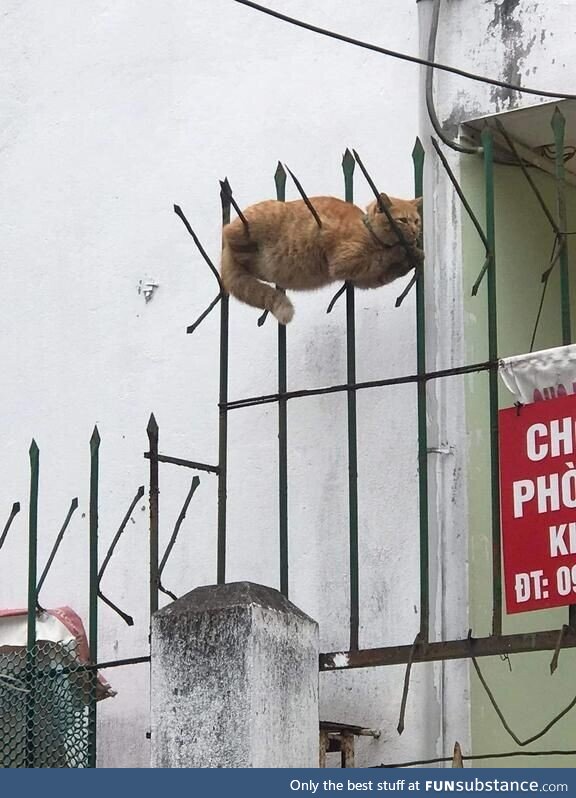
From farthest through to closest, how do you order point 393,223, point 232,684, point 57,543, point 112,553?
point 112,553 < point 57,543 < point 393,223 < point 232,684

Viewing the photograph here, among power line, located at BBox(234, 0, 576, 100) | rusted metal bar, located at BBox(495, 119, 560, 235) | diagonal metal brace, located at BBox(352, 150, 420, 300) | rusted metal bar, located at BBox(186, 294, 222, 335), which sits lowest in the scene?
rusted metal bar, located at BBox(186, 294, 222, 335)

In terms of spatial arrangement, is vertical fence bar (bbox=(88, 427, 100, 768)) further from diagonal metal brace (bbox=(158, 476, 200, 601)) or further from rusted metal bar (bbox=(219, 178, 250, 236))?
rusted metal bar (bbox=(219, 178, 250, 236))

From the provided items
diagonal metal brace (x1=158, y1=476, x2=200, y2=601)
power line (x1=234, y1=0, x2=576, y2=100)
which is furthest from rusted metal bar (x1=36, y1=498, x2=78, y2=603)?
power line (x1=234, y1=0, x2=576, y2=100)

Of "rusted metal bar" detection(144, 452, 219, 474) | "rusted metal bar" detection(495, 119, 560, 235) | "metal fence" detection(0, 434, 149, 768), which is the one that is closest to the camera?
"rusted metal bar" detection(144, 452, 219, 474)

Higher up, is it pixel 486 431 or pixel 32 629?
pixel 486 431

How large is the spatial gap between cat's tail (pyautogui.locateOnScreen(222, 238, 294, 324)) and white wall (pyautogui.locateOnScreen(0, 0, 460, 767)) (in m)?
0.40

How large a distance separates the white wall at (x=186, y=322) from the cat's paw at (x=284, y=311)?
0.40 meters

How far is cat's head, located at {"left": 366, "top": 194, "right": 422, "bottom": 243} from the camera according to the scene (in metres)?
7.04

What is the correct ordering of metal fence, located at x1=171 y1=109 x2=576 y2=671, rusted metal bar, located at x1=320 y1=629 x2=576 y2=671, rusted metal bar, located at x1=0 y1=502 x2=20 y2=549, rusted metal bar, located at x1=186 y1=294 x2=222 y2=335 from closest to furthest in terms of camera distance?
rusted metal bar, located at x1=320 y1=629 x2=576 y2=671 < metal fence, located at x1=171 y1=109 x2=576 y2=671 < rusted metal bar, located at x1=186 y1=294 x2=222 y2=335 < rusted metal bar, located at x1=0 y1=502 x2=20 y2=549

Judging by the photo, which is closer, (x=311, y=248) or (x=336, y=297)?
(x=311, y=248)

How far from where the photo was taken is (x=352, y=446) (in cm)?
711

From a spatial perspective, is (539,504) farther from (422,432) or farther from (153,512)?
(153,512)

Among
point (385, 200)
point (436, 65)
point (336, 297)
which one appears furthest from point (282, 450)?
point (436, 65)

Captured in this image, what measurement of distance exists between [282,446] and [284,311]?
477mm
